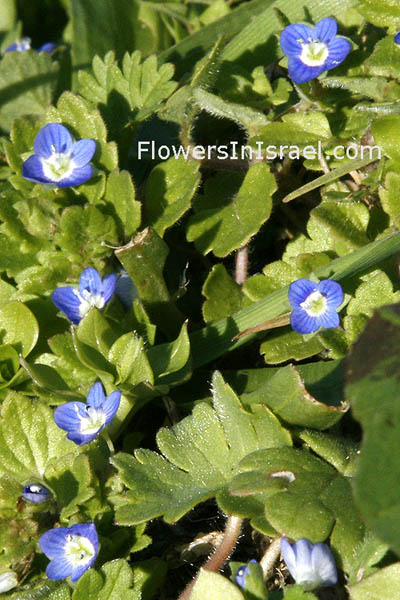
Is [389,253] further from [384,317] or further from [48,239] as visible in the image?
[48,239]

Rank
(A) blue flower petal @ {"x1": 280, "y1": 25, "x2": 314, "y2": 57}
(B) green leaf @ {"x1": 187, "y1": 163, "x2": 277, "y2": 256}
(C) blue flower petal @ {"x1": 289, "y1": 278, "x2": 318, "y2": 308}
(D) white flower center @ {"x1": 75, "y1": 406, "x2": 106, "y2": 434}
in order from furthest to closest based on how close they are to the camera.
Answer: (A) blue flower petal @ {"x1": 280, "y1": 25, "x2": 314, "y2": 57} → (B) green leaf @ {"x1": 187, "y1": 163, "x2": 277, "y2": 256} → (C) blue flower petal @ {"x1": 289, "y1": 278, "x2": 318, "y2": 308} → (D) white flower center @ {"x1": 75, "y1": 406, "x2": 106, "y2": 434}

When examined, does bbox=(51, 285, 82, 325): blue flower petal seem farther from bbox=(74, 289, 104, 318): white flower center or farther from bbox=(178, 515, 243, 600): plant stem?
bbox=(178, 515, 243, 600): plant stem

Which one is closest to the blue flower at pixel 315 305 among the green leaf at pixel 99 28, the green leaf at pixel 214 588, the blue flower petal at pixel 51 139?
the green leaf at pixel 214 588

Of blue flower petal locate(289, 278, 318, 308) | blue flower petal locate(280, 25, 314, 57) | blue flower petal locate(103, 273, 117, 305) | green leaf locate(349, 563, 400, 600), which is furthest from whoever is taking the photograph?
blue flower petal locate(280, 25, 314, 57)

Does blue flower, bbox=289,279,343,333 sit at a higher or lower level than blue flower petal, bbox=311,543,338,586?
higher

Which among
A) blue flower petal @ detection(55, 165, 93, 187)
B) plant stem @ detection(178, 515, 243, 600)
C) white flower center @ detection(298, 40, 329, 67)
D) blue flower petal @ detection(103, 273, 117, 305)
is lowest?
plant stem @ detection(178, 515, 243, 600)

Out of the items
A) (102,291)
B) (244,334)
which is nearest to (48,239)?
(102,291)

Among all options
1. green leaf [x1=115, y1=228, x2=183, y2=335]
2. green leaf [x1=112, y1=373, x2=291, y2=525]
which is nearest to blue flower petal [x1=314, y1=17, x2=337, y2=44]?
green leaf [x1=115, y1=228, x2=183, y2=335]

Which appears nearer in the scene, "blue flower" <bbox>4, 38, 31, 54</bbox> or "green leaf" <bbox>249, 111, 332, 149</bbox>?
"green leaf" <bbox>249, 111, 332, 149</bbox>
